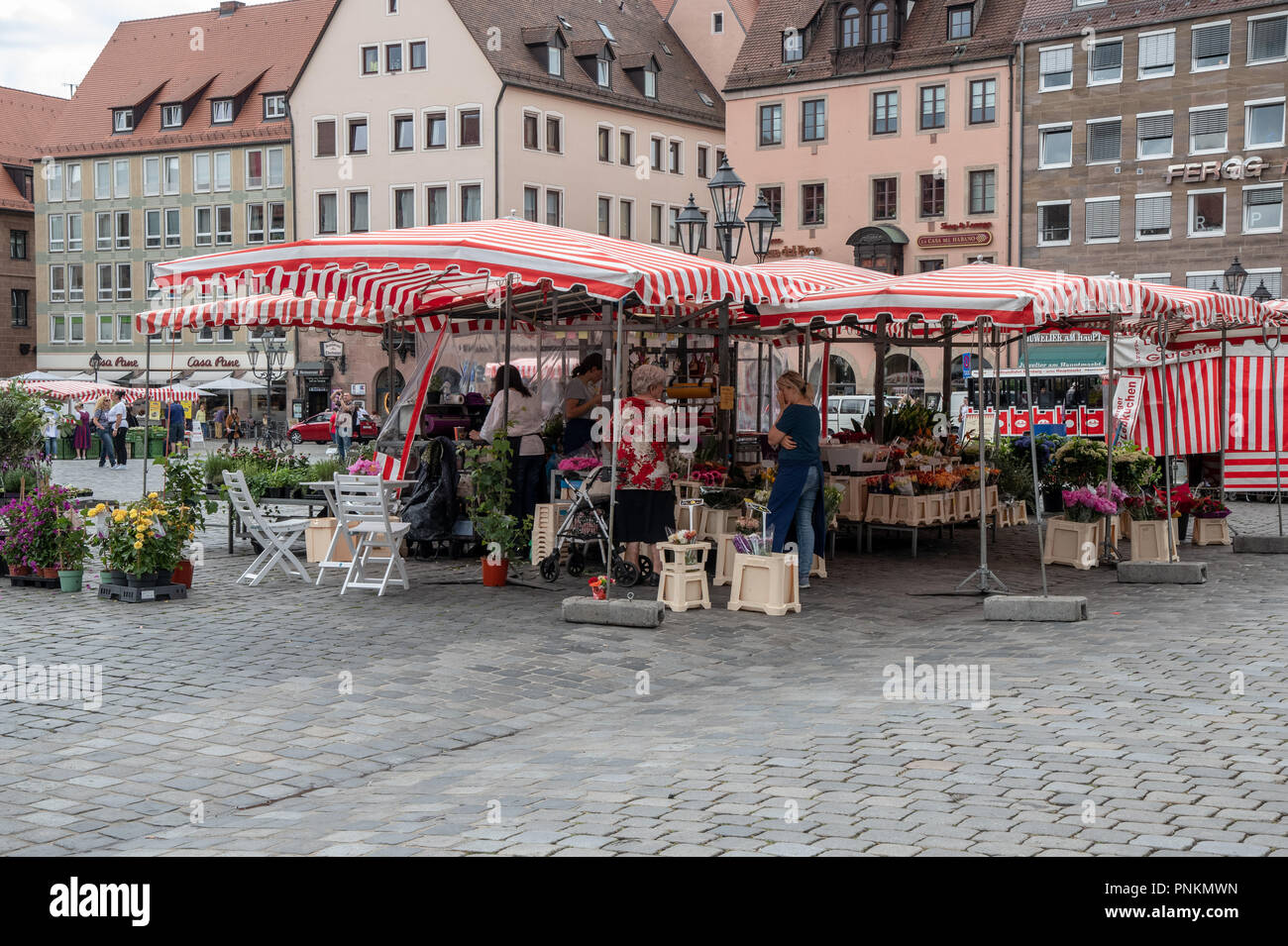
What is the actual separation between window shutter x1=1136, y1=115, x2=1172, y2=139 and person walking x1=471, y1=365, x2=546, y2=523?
129 feet

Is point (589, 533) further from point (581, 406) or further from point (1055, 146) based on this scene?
point (1055, 146)

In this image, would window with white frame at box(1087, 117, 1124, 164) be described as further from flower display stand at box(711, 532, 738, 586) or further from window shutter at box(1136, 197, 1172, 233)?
flower display stand at box(711, 532, 738, 586)

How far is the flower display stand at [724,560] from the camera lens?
13156mm

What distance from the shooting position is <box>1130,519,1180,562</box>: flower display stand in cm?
1459

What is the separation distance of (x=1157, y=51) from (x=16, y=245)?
2125 inches

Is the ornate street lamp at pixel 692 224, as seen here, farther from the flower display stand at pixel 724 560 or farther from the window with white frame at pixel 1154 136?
the window with white frame at pixel 1154 136

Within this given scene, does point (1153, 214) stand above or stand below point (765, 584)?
above

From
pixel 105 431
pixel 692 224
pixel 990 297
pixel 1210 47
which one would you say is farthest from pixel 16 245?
pixel 990 297

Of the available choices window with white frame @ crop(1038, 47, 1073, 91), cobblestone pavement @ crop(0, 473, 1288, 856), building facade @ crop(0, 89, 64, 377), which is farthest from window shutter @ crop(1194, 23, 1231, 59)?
building facade @ crop(0, 89, 64, 377)

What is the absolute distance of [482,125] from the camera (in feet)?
184

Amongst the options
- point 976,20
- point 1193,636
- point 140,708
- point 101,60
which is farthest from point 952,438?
point 101,60

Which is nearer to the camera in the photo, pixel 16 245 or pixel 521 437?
pixel 521 437

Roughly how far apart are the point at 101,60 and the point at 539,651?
69575 mm
